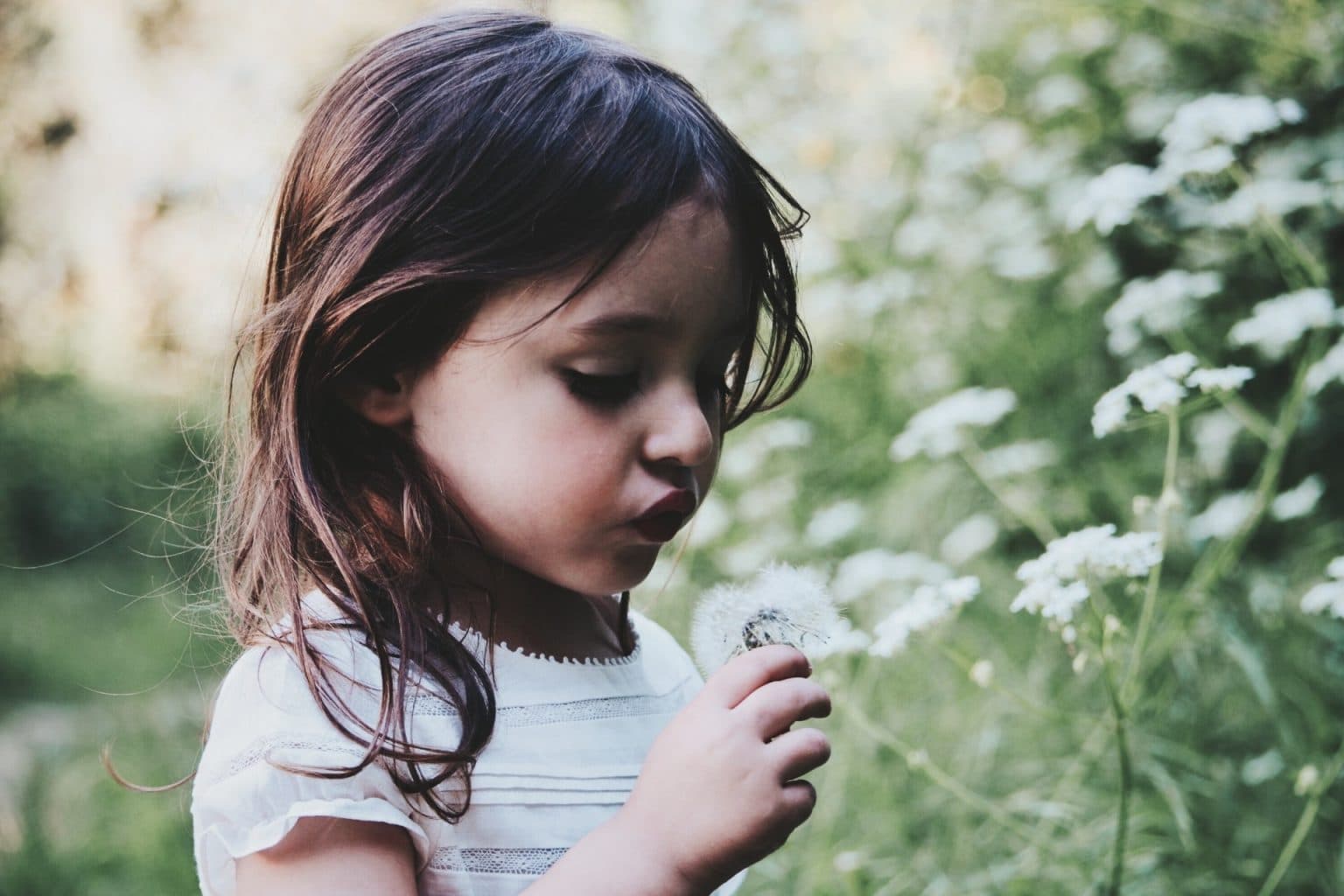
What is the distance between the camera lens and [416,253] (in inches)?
35.9

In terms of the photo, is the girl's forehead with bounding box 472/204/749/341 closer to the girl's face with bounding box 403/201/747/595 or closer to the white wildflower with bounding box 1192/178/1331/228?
the girl's face with bounding box 403/201/747/595

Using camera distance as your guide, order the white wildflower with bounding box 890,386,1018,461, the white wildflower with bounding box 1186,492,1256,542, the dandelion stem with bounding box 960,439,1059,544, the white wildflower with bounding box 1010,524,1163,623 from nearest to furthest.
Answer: the white wildflower with bounding box 1010,524,1163,623 < the dandelion stem with bounding box 960,439,1059,544 < the white wildflower with bounding box 890,386,1018,461 < the white wildflower with bounding box 1186,492,1256,542

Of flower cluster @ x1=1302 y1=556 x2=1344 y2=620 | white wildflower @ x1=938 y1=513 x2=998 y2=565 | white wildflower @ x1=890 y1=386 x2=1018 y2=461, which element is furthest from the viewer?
white wildflower @ x1=938 y1=513 x2=998 y2=565

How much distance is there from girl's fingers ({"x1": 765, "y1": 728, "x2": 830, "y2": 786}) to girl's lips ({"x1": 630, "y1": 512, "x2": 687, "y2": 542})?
172 millimetres

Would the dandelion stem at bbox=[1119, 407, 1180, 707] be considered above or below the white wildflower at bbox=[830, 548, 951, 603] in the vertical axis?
above

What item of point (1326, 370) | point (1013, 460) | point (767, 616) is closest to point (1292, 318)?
point (1326, 370)

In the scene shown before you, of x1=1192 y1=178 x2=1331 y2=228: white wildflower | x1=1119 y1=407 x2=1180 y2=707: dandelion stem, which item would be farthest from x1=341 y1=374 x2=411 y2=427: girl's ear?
x1=1192 y1=178 x2=1331 y2=228: white wildflower

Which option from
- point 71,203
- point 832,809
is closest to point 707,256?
point 832,809

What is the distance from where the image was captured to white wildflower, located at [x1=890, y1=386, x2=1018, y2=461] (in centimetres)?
173

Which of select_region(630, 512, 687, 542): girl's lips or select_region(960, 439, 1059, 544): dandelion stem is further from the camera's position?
select_region(960, 439, 1059, 544): dandelion stem

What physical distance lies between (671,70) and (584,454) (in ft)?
1.25

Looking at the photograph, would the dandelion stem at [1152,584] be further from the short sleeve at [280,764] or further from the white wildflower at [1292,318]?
the short sleeve at [280,764]

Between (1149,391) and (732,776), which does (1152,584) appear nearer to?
(1149,391)

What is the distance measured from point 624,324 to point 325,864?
1.37 ft
